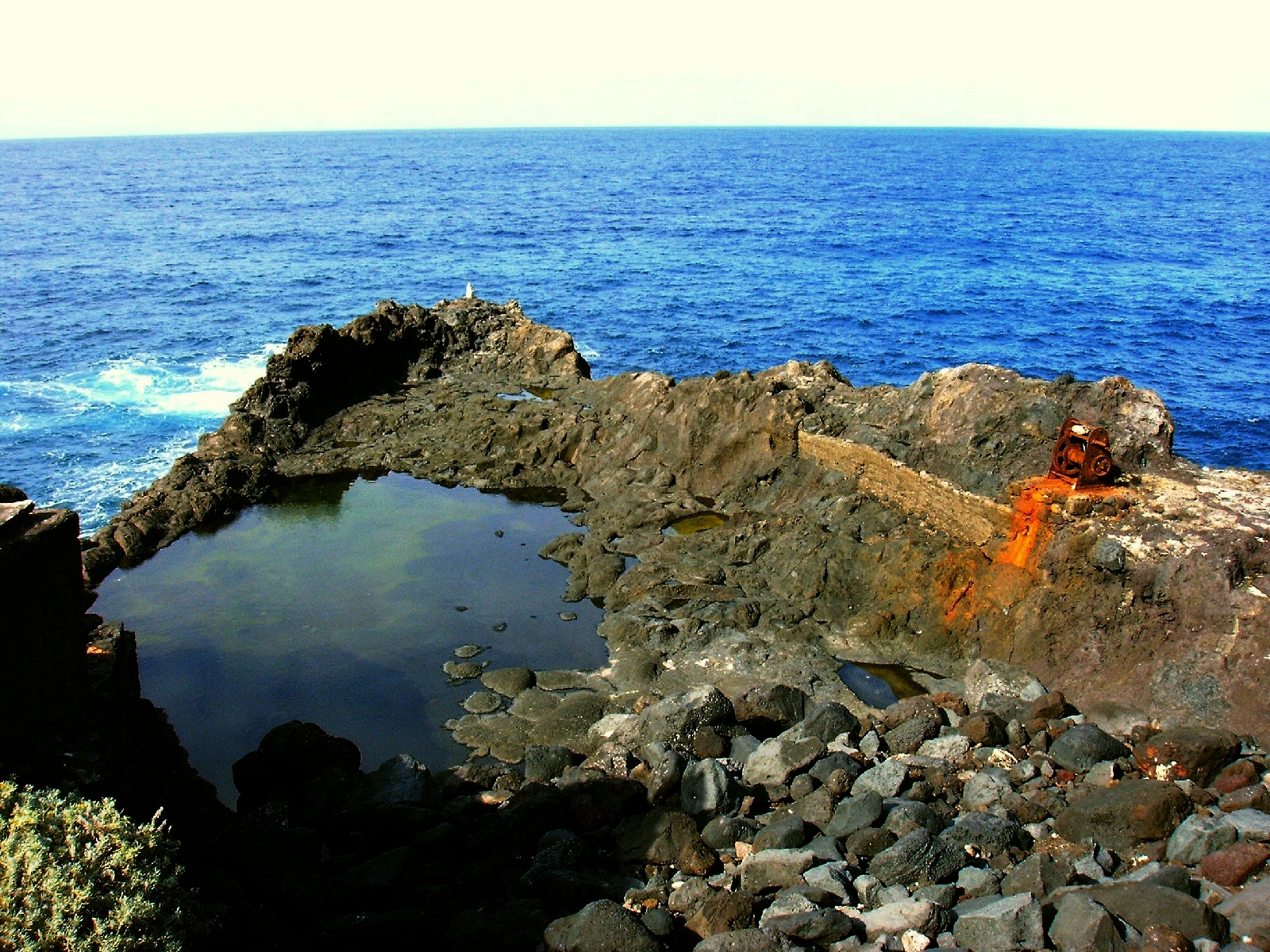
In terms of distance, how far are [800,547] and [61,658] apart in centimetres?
1449

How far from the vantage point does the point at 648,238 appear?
253 feet

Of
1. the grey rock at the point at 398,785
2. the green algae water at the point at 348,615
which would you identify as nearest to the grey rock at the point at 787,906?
the grey rock at the point at 398,785

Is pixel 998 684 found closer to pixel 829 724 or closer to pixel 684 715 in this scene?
pixel 829 724

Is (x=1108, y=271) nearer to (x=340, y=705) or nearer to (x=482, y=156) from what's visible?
(x=340, y=705)

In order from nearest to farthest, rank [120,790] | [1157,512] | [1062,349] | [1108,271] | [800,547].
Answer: [120,790] < [1157,512] < [800,547] < [1062,349] < [1108,271]

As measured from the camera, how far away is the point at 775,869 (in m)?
11.2

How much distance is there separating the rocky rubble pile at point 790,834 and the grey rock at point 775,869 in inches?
1.0

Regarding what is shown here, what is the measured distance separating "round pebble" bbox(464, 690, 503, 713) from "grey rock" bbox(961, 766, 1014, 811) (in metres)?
8.39

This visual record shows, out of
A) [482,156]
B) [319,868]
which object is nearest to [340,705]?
[319,868]

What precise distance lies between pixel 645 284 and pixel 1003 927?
5302cm

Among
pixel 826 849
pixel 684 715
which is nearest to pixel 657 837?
pixel 826 849

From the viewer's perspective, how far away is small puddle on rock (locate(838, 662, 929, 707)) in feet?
56.4

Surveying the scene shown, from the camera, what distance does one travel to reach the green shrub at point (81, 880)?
7.84 metres

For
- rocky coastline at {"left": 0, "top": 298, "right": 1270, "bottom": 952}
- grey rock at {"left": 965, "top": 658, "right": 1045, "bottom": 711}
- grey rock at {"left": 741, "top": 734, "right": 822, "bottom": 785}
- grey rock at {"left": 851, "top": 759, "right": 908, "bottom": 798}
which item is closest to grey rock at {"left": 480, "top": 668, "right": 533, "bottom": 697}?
rocky coastline at {"left": 0, "top": 298, "right": 1270, "bottom": 952}
